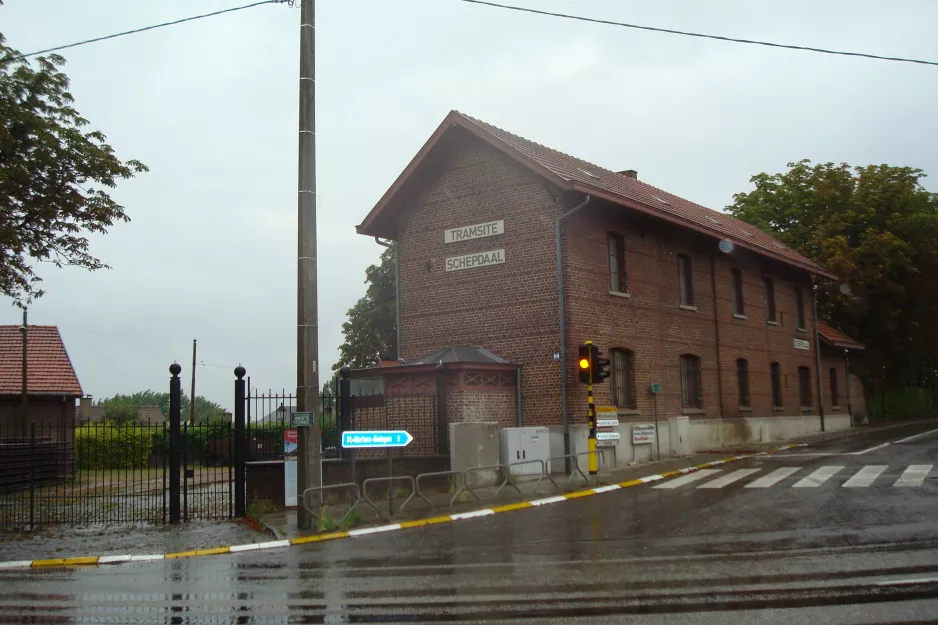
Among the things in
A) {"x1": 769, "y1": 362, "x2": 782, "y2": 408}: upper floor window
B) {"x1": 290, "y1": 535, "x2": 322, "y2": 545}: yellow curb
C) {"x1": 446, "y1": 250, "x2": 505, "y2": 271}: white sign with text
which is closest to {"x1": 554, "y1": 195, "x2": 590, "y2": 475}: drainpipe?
{"x1": 446, "y1": 250, "x2": 505, "y2": 271}: white sign with text

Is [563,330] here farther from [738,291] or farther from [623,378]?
[738,291]

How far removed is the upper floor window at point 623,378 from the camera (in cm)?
2358

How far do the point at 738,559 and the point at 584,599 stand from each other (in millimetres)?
2620

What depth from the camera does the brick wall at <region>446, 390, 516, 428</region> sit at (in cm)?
1966

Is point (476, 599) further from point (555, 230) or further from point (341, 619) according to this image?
point (555, 230)

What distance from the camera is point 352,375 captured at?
20781 millimetres

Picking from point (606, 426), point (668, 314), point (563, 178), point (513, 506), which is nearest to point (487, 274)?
point (563, 178)

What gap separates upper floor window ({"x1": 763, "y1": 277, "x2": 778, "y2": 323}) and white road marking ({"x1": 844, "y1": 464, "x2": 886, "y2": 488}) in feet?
48.8

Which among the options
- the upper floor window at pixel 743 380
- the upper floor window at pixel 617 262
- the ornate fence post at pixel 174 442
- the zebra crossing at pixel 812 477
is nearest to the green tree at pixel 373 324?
the upper floor window at pixel 743 380

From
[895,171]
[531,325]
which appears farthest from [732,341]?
[895,171]

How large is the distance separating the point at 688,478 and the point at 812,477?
101 inches

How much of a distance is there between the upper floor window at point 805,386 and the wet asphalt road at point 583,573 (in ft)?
72.9

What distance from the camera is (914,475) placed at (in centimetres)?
1678

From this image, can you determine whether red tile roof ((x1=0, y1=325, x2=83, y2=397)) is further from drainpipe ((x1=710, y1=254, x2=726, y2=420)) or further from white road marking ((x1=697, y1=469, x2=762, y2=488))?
white road marking ((x1=697, y1=469, x2=762, y2=488))
